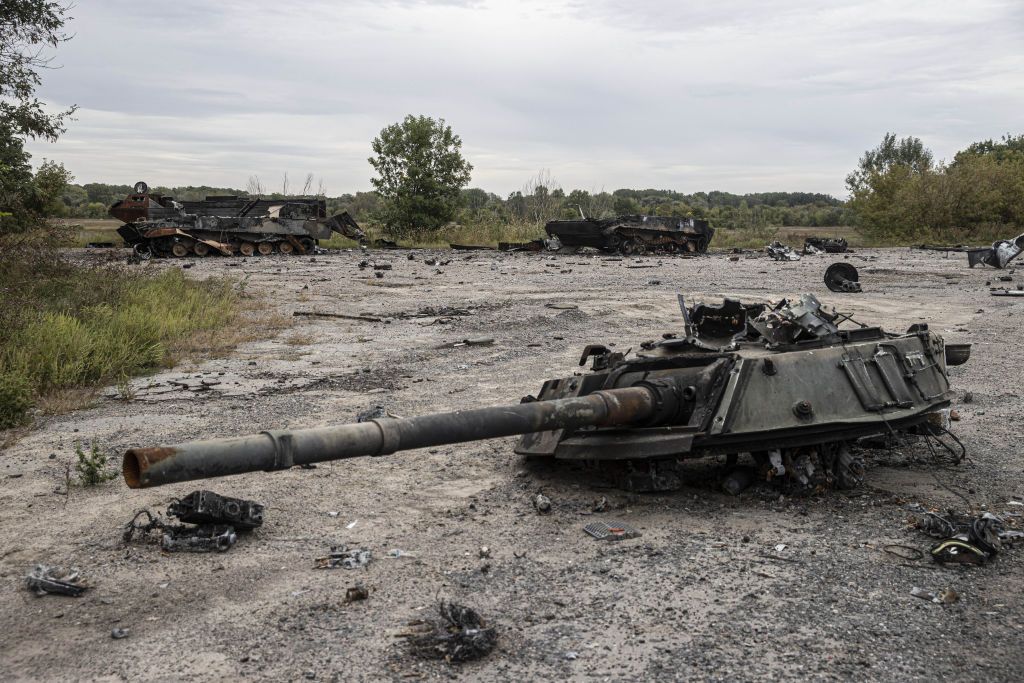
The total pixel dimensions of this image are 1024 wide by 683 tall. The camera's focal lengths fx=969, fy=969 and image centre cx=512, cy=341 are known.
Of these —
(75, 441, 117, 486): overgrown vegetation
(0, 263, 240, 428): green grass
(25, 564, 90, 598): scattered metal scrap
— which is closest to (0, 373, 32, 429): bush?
(0, 263, 240, 428): green grass

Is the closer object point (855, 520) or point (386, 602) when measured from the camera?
point (386, 602)

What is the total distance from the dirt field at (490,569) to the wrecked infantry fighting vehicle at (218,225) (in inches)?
735

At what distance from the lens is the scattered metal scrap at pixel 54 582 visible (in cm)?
494

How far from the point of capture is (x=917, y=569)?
5.12 meters

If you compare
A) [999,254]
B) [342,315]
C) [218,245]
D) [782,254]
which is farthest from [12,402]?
[782,254]

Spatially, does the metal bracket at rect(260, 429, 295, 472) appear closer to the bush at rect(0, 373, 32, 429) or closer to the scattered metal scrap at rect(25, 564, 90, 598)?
the scattered metal scrap at rect(25, 564, 90, 598)

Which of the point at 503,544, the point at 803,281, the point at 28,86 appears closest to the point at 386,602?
the point at 503,544

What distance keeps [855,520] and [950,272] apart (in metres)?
18.8

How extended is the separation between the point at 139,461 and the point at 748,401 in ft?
12.2

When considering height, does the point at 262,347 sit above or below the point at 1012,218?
below

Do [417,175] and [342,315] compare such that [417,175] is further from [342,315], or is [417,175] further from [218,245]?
[342,315]

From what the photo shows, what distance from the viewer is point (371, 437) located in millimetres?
4340

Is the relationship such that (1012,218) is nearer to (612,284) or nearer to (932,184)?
(932,184)

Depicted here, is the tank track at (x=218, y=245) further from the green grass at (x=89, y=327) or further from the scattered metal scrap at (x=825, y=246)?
the scattered metal scrap at (x=825, y=246)
